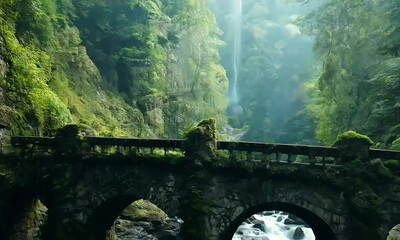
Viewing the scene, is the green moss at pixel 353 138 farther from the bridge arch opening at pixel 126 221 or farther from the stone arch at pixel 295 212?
the bridge arch opening at pixel 126 221

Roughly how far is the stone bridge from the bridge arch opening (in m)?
0.10

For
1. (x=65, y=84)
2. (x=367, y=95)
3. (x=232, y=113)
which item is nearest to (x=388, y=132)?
(x=367, y=95)

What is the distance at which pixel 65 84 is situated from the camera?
28531mm

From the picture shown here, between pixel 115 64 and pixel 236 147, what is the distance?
23.7 meters

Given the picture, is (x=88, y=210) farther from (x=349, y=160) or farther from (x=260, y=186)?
(x=349, y=160)

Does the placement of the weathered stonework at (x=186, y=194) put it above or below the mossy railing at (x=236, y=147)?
below

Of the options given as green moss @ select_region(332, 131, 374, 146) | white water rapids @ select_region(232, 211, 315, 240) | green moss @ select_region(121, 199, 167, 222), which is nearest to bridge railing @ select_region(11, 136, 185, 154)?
green moss @ select_region(332, 131, 374, 146)

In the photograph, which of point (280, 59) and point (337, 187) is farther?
point (280, 59)

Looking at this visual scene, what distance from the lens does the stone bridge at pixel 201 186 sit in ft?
43.6

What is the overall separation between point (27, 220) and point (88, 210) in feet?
14.8

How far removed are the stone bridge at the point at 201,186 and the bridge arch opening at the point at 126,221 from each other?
0.10 m

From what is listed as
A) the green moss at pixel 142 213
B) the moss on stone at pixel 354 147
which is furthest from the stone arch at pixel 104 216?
Answer: the moss on stone at pixel 354 147

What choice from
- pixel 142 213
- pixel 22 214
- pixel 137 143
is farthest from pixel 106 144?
pixel 142 213

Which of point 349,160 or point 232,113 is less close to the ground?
point 232,113
